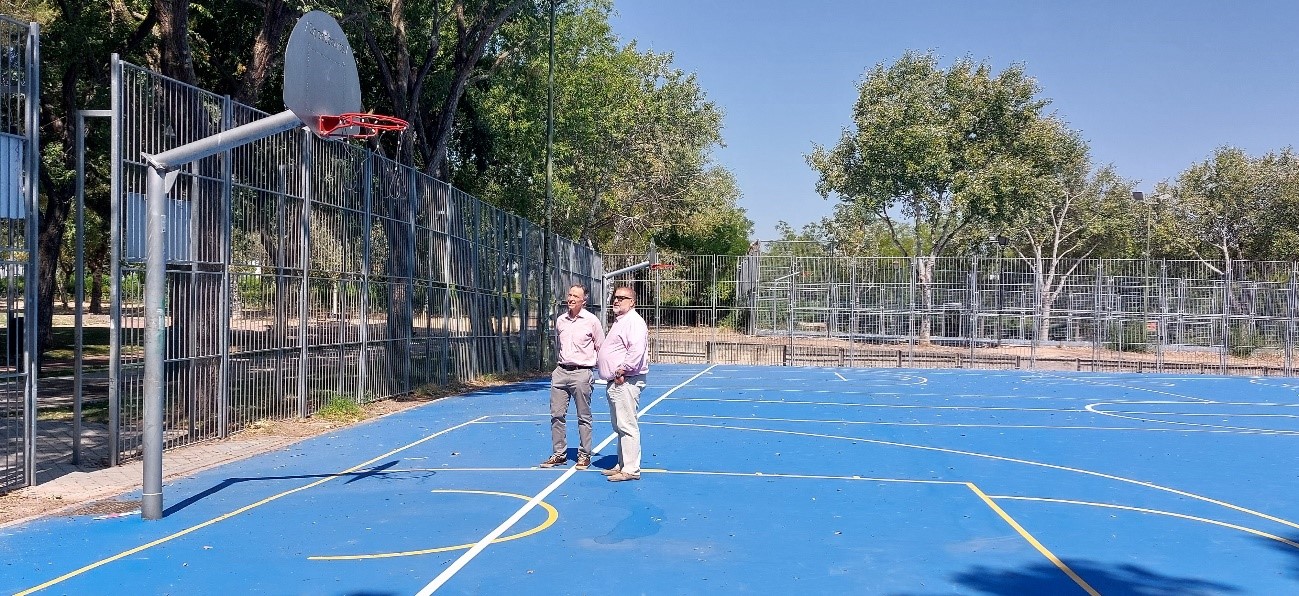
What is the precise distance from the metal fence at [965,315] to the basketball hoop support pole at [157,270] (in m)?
24.7

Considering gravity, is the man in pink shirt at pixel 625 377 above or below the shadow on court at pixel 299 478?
above

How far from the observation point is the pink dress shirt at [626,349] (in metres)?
10.4

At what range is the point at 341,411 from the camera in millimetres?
15742

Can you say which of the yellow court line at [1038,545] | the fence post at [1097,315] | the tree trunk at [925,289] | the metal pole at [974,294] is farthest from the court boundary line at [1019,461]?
the fence post at [1097,315]

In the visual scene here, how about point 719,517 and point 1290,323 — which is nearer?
point 719,517

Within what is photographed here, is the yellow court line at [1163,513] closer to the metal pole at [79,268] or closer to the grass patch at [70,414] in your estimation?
the metal pole at [79,268]

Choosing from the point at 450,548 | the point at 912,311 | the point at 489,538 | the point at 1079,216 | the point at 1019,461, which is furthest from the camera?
the point at 1079,216

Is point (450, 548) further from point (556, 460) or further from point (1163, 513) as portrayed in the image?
point (1163, 513)

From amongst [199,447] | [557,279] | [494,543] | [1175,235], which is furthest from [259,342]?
[1175,235]

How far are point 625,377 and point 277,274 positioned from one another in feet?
21.2

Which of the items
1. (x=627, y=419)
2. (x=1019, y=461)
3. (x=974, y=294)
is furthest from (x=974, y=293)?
(x=627, y=419)

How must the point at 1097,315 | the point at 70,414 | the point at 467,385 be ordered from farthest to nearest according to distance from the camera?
the point at 1097,315, the point at 467,385, the point at 70,414

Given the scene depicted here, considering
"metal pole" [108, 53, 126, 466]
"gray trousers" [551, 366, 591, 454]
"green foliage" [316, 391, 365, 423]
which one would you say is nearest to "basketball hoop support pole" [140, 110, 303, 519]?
"metal pole" [108, 53, 126, 466]

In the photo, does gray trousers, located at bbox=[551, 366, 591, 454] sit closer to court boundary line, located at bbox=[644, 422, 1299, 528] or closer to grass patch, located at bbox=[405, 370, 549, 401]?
court boundary line, located at bbox=[644, 422, 1299, 528]
